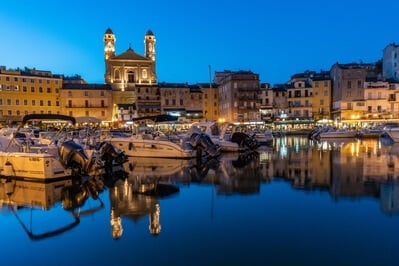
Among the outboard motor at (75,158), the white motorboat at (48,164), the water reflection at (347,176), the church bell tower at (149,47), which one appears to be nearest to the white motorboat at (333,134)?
the water reflection at (347,176)

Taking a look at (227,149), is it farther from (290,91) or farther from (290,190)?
(290,91)

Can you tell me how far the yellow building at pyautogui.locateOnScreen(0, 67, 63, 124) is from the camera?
70.4 meters

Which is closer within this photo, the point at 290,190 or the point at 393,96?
the point at 290,190

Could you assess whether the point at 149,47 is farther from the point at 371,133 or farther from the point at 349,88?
the point at 371,133

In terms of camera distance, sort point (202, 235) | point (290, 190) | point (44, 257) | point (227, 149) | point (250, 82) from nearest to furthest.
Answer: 1. point (44, 257)
2. point (202, 235)
3. point (290, 190)
4. point (227, 149)
5. point (250, 82)

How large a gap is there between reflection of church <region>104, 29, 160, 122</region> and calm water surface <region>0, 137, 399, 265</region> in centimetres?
5479

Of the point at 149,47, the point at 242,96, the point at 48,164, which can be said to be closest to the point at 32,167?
the point at 48,164

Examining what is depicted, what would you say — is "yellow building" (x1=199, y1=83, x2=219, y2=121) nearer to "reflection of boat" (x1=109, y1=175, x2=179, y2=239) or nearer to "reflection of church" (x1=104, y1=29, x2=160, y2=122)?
"reflection of church" (x1=104, y1=29, x2=160, y2=122)

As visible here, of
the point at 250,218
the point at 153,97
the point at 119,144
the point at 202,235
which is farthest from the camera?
the point at 153,97

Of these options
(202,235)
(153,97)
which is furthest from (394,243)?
(153,97)

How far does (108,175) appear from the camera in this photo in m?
19.6

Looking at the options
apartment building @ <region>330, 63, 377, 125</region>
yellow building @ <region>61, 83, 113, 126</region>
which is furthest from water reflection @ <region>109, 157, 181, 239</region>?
apartment building @ <region>330, 63, 377, 125</region>

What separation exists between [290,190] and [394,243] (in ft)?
22.2

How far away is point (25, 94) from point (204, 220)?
71512 mm
